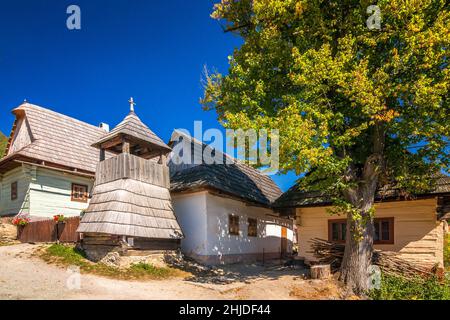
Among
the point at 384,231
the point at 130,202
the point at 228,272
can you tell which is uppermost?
the point at 130,202

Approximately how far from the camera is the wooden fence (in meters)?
13.8

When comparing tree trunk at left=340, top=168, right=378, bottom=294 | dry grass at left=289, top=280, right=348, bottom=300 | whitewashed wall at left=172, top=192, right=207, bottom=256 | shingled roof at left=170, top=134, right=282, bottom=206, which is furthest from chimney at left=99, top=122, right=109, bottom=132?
tree trunk at left=340, top=168, right=378, bottom=294

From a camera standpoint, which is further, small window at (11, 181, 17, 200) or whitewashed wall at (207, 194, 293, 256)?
small window at (11, 181, 17, 200)

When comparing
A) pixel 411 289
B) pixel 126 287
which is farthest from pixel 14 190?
pixel 411 289

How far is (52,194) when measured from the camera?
57.9ft

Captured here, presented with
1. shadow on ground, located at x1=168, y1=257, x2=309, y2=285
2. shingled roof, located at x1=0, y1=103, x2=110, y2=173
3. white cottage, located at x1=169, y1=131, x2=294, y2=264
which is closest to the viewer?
shadow on ground, located at x1=168, y1=257, x2=309, y2=285

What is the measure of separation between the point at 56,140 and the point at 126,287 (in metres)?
12.9

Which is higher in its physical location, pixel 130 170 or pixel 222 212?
pixel 130 170

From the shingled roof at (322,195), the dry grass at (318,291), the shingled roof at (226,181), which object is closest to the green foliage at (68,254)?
the shingled roof at (226,181)

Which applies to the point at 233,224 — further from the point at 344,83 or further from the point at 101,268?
the point at 344,83

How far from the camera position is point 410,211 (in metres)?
12.5

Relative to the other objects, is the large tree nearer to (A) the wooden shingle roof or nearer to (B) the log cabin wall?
(B) the log cabin wall

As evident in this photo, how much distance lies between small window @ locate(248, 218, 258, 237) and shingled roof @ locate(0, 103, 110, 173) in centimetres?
990

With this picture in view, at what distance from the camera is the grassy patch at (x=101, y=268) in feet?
35.9
